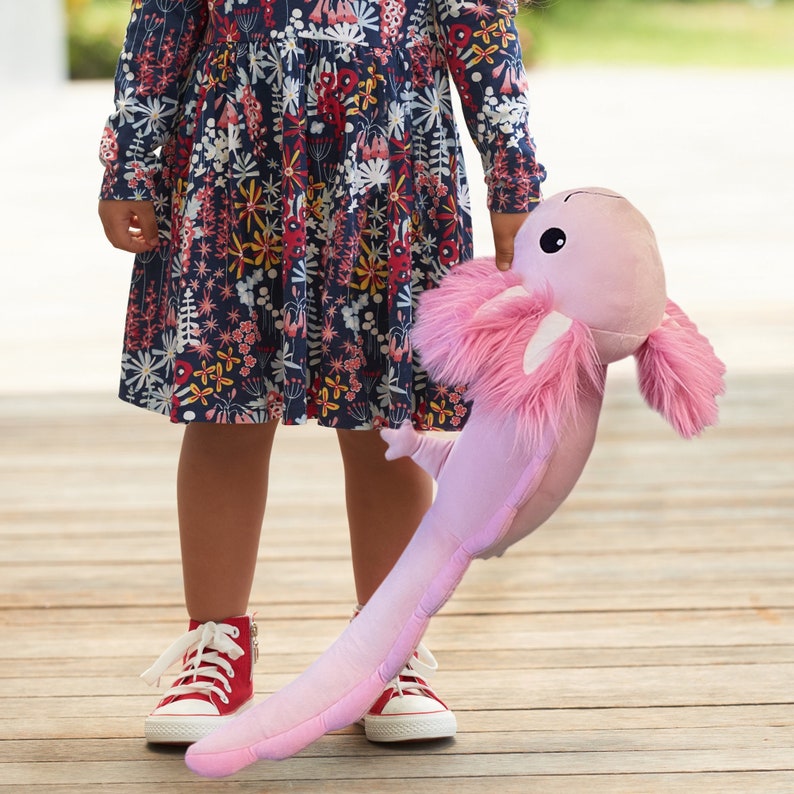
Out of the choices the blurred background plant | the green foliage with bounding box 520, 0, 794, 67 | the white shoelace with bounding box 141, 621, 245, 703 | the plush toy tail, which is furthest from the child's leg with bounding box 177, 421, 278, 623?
the green foliage with bounding box 520, 0, 794, 67

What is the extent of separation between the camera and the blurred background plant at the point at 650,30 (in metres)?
15.0

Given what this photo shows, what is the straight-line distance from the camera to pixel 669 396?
107cm

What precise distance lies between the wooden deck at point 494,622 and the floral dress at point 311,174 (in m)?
0.38

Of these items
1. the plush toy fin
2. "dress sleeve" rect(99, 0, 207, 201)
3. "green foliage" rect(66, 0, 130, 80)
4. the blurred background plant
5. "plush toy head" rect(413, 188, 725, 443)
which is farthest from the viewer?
the blurred background plant

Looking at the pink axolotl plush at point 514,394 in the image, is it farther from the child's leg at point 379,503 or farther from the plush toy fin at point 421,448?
the child's leg at point 379,503

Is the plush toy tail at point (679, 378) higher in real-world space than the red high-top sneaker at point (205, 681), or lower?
higher

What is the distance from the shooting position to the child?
1219 mm

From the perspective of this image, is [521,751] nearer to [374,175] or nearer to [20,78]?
[374,175]

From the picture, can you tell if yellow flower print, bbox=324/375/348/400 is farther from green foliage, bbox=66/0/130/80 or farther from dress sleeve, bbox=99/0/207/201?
green foliage, bbox=66/0/130/80

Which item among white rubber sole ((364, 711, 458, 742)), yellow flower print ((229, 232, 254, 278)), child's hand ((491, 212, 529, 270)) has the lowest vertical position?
white rubber sole ((364, 711, 458, 742))

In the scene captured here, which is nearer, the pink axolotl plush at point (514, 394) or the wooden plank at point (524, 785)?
the pink axolotl plush at point (514, 394)

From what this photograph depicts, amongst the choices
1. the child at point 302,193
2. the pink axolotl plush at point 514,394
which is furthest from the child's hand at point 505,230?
the pink axolotl plush at point 514,394

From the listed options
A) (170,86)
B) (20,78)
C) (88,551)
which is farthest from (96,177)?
(170,86)

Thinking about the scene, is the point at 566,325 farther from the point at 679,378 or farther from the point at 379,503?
the point at 379,503
